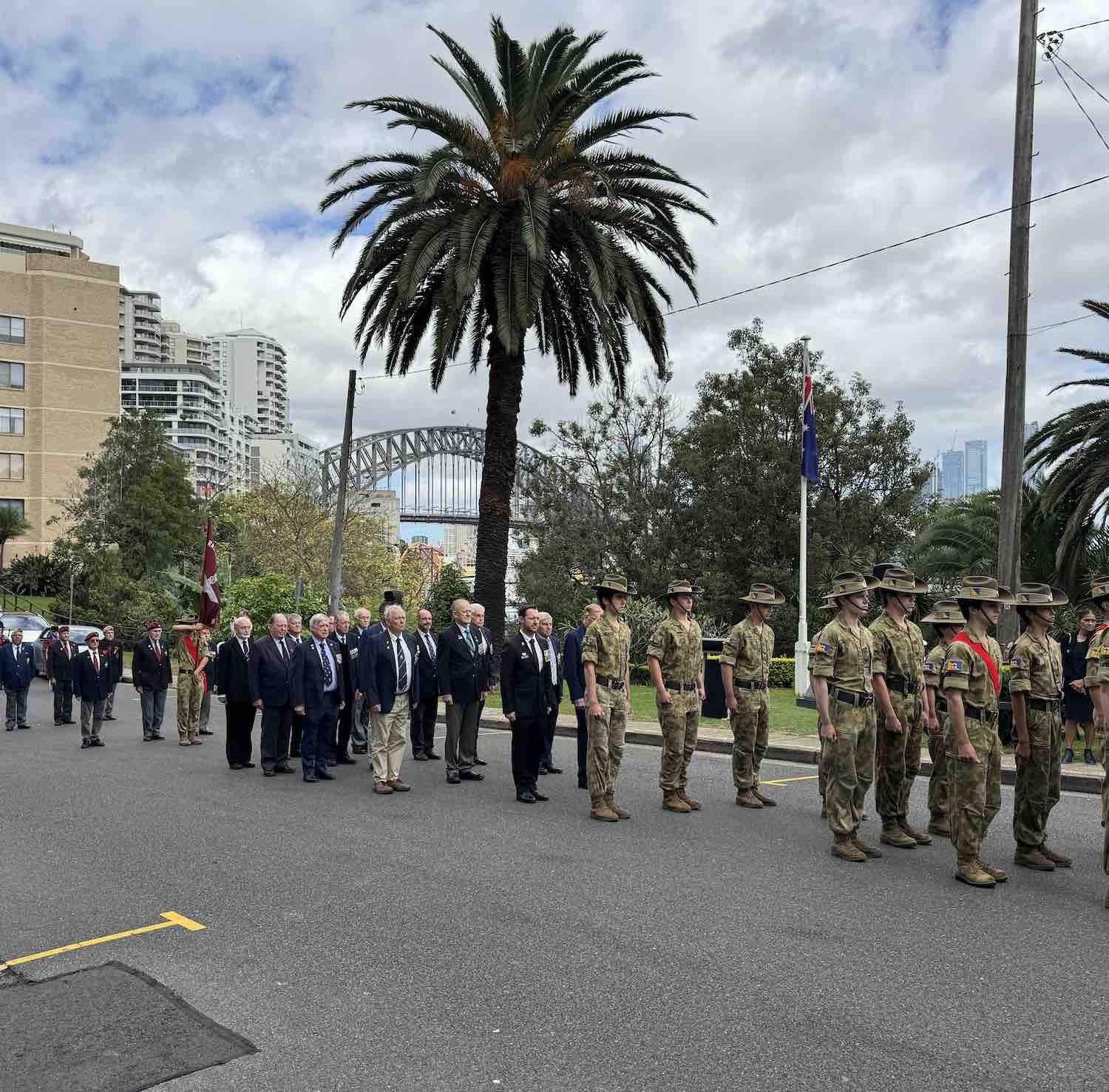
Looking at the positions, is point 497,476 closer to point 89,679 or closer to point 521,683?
point 89,679

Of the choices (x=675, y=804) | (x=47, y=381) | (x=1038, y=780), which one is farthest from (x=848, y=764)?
(x=47, y=381)

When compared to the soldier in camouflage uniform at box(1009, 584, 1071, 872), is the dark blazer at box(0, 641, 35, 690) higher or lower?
lower

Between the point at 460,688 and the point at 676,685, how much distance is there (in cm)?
271

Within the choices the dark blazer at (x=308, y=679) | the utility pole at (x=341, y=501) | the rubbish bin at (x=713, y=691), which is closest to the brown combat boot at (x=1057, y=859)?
the dark blazer at (x=308, y=679)

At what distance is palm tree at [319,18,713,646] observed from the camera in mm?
18672

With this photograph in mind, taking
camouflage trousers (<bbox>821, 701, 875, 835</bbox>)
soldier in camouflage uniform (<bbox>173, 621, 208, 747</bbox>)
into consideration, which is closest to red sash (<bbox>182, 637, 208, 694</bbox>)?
soldier in camouflage uniform (<bbox>173, 621, 208, 747</bbox>)

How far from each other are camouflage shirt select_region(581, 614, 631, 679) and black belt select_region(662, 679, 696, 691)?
47cm

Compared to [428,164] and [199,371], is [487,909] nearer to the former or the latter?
[428,164]

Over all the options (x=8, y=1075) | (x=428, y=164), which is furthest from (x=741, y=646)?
(x=428, y=164)

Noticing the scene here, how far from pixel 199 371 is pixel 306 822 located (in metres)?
165

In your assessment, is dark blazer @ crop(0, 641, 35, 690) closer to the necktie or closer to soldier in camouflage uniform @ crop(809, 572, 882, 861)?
the necktie

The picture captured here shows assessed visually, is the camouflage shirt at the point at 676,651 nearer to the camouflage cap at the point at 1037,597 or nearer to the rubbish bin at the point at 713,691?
the camouflage cap at the point at 1037,597

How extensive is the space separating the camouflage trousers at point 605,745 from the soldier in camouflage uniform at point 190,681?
8.29 m

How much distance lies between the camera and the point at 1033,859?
7605mm
